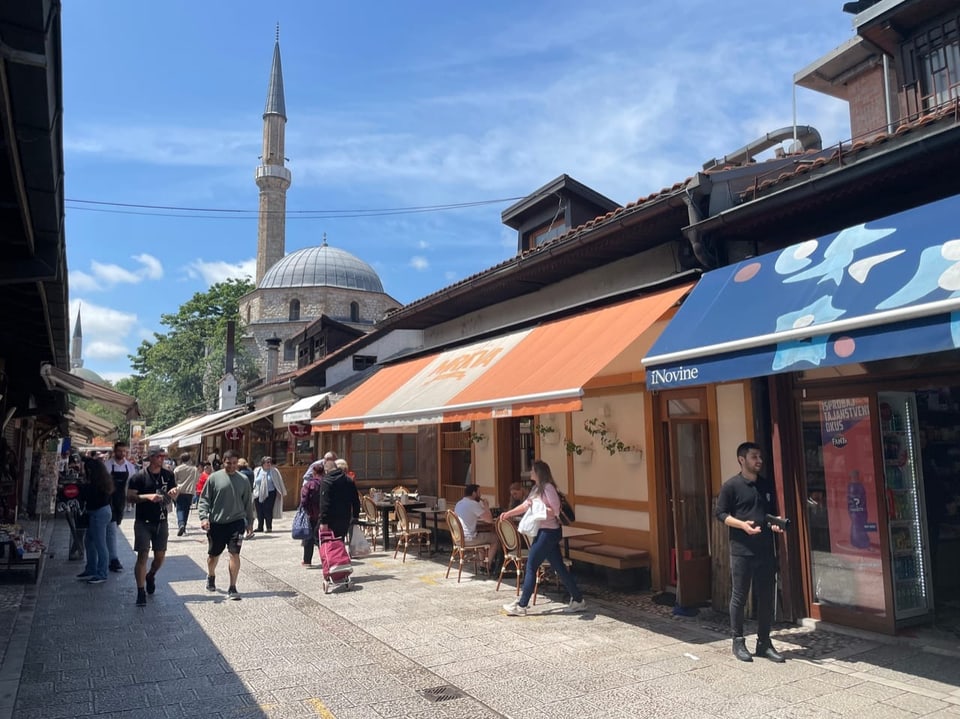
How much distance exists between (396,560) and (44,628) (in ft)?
16.1

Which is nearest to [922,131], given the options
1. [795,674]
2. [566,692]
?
[795,674]

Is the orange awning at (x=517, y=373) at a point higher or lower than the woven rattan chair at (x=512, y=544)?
higher

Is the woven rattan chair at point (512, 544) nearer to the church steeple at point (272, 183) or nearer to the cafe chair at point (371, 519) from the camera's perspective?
the cafe chair at point (371, 519)

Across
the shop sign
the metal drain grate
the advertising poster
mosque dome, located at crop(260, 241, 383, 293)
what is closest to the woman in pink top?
the metal drain grate

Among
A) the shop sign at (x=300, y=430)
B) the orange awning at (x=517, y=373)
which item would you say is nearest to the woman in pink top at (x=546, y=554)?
the orange awning at (x=517, y=373)

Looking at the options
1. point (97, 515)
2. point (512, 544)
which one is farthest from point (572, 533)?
point (97, 515)

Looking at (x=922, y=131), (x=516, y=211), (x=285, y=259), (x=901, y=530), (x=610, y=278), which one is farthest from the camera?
(x=285, y=259)

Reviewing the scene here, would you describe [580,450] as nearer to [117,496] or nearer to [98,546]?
[98,546]

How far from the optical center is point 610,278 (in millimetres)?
8758

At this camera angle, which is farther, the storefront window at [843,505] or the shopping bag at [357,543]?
the shopping bag at [357,543]

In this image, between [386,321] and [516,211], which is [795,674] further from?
[386,321]

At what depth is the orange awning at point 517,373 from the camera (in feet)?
20.9

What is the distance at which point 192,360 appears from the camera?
5194cm

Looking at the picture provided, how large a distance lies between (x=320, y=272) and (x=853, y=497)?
46.1 m
